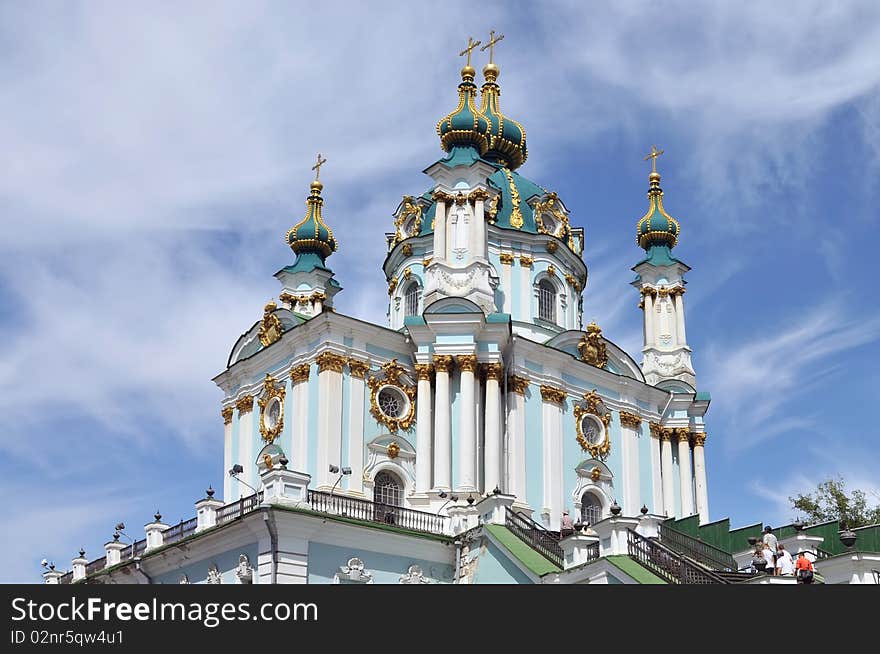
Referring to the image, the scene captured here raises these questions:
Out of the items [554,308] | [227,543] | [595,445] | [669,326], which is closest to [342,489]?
[227,543]

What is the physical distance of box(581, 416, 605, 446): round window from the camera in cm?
3404

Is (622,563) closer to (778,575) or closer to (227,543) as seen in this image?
(778,575)

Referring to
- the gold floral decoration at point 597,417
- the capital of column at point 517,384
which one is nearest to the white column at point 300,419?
the capital of column at point 517,384

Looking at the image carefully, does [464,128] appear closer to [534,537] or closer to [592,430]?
[592,430]

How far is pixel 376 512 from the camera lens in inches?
1013

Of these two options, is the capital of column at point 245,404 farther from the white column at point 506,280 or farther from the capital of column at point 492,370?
the white column at point 506,280

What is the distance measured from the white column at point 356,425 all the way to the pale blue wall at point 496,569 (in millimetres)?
4922

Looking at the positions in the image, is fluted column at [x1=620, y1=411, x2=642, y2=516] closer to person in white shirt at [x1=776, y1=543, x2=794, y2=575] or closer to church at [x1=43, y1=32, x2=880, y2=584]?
church at [x1=43, y1=32, x2=880, y2=584]

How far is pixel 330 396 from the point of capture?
29.5 meters

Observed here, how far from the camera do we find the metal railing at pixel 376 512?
2469cm

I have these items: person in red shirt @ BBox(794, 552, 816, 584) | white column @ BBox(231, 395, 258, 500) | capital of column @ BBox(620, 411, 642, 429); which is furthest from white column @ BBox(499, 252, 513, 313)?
person in red shirt @ BBox(794, 552, 816, 584)

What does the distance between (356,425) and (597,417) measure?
8.19 m

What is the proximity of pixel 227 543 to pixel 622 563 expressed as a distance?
9147 mm

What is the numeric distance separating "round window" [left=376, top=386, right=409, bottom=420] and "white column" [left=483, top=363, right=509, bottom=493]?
226 cm
